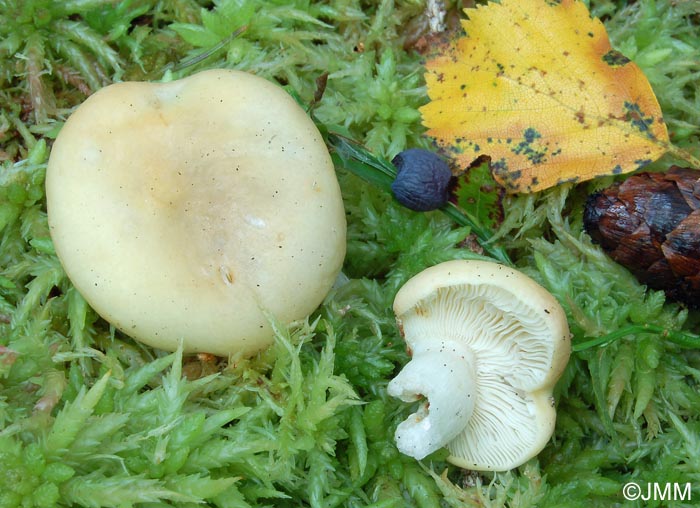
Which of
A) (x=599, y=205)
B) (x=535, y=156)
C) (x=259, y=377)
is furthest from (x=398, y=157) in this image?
(x=259, y=377)

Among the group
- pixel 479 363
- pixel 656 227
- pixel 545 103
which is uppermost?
pixel 545 103

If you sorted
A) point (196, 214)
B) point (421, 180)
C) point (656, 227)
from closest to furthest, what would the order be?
point (196, 214)
point (656, 227)
point (421, 180)

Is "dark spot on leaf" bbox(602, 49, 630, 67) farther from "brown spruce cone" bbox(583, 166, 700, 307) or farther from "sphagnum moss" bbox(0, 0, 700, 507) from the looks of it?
"brown spruce cone" bbox(583, 166, 700, 307)

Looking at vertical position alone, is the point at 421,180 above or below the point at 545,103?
below

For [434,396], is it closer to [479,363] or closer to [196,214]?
[479,363]

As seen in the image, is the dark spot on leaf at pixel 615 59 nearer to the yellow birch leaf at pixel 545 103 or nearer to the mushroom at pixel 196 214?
the yellow birch leaf at pixel 545 103

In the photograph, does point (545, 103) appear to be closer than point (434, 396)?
No

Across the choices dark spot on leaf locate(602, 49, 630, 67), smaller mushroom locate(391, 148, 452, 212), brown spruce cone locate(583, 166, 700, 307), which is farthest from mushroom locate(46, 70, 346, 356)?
dark spot on leaf locate(602, 49, 630, 67)

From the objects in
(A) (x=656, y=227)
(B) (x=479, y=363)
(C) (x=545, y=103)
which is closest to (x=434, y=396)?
(B) (x=479, y=363)
